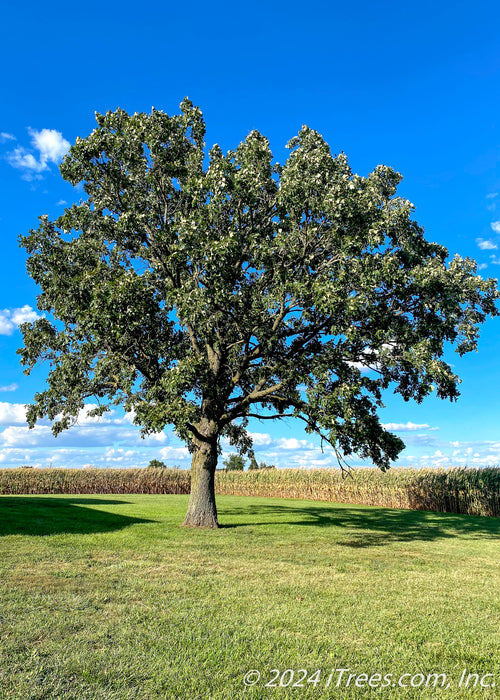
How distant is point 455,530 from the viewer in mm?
25062

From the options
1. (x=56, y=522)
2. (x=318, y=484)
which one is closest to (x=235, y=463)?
(x=318, y=484)

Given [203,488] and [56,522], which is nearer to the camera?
[203,488]

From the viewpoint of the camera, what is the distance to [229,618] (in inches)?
289

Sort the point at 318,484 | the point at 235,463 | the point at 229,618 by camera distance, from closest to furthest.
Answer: the point at 229,618 → the point at 318,484 → the point at 235,463

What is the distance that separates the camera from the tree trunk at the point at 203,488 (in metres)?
20.2

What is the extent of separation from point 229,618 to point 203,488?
13.3m

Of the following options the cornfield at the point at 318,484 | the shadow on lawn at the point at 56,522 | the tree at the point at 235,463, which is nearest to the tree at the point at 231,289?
the shadow on lawn at the point at 56,522

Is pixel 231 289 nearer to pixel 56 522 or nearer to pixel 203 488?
pixel 203 488

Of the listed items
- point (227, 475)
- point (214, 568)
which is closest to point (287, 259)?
point (214, 568)

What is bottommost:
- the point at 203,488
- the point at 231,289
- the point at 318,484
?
the point at 318,484

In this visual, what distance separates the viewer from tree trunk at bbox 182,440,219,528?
66.4 feet

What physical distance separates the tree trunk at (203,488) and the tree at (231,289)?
63 mm

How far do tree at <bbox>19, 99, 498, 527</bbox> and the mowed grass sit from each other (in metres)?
4.82

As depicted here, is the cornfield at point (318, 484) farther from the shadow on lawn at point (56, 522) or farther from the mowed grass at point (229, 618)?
the mowed grass at point (229, 618)
